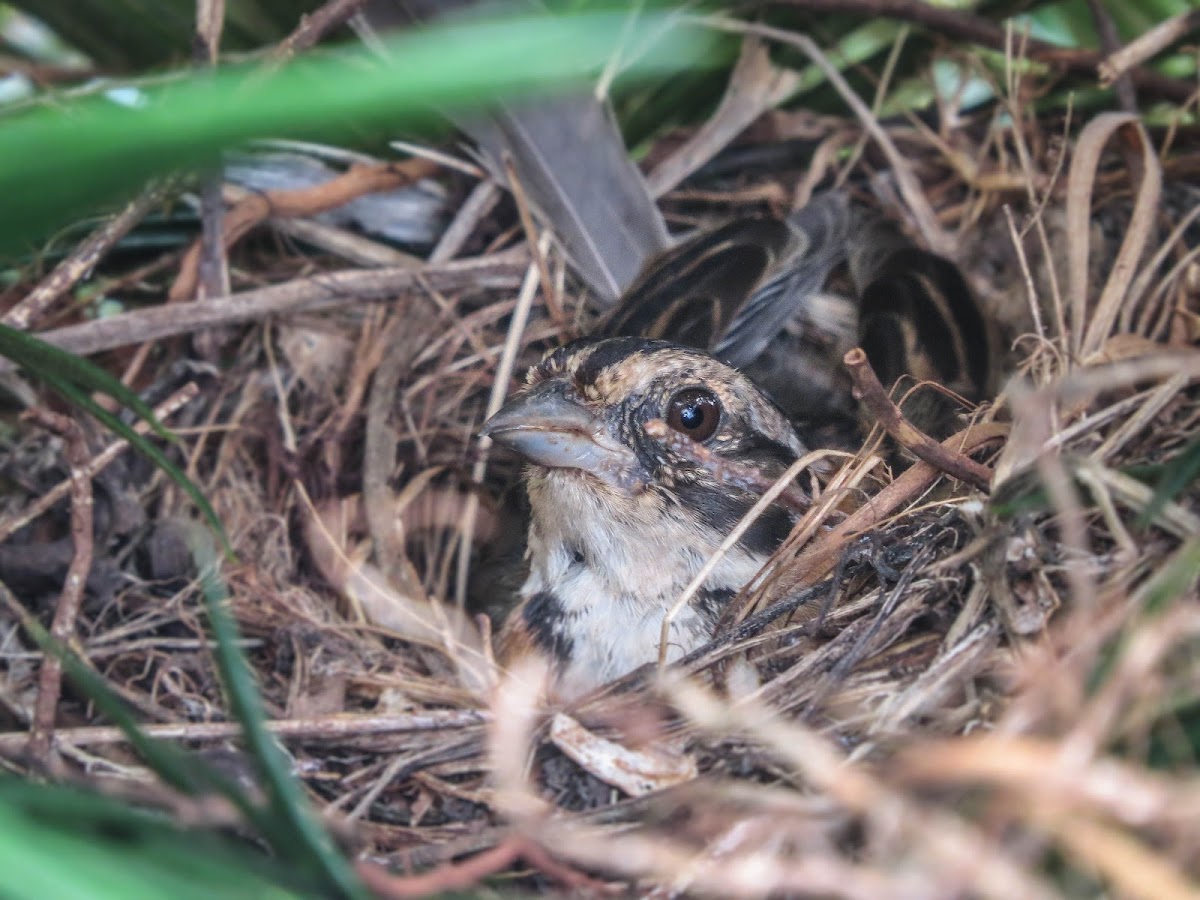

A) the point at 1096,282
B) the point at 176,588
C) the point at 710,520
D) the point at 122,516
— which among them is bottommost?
the point at 1096,282

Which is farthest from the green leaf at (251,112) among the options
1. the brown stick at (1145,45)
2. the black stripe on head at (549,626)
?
the brown stick at (1145,45)

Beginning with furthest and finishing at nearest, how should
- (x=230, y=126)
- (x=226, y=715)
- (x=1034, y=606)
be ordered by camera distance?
(x=226, y=715) < (x=1034, y=606) < (x=230, y=126)

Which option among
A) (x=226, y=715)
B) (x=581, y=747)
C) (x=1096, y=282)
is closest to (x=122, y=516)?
(x=226, y=715)

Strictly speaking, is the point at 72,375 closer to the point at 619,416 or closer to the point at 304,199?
the point at 619,416

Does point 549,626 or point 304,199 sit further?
point 304,199

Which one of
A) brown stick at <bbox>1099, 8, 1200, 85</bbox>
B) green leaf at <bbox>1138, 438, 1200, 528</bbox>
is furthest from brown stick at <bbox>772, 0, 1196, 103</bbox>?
green leaf at <bbox>1138, 438, 1200, 528</bbox>

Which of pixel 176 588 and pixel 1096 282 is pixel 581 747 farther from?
pixel 1096 282

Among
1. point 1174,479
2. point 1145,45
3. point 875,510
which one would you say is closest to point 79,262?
point 875,510
